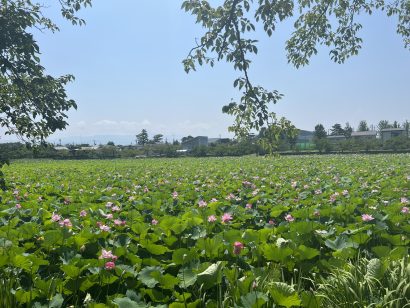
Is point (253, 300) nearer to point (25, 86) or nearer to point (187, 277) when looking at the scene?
point (187, 277)

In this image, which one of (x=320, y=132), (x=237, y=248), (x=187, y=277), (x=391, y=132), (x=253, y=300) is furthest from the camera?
(x=391, y=132)

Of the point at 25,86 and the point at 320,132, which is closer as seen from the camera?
the point at 25,86

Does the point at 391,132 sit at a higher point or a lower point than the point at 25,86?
higher

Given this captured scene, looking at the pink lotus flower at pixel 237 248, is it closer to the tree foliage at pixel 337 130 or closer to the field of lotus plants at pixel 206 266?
the field of lotus plants at pixel 206 266

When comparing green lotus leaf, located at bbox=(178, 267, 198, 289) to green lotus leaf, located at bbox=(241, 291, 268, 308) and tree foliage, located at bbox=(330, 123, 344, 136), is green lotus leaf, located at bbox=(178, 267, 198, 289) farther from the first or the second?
tree foliage, located at bbox=(330, 123, 344, 136)

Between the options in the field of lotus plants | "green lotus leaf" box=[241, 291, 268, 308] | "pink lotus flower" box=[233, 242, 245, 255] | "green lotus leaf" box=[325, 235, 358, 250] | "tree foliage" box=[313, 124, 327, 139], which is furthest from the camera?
"tree foliage" box=[313, 124, 327, 139]

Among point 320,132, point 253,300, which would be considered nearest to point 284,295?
point 253,300

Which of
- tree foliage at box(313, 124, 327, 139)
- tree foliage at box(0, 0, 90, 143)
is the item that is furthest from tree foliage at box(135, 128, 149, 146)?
tree foliage at box(0, 0, 90, 143)

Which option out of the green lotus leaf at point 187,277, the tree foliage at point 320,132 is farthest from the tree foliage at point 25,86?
the tree foliage at point 320,132

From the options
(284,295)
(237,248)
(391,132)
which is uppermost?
(391,132)

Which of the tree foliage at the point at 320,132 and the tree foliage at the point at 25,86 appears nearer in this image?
the tree foliage at the point at 25,86

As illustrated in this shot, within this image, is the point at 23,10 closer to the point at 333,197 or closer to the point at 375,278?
the point at 375,278

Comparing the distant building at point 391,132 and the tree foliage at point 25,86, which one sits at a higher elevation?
the distant building at point 391,132

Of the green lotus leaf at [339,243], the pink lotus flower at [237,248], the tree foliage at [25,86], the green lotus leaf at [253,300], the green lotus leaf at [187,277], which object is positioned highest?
the tree foliage at [25,86]
